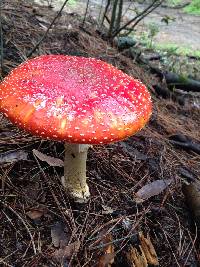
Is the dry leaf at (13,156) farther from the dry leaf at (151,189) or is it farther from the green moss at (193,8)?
the green moss at (193,8)

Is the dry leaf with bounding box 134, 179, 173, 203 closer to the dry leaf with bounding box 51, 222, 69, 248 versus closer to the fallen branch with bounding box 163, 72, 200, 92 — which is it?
the dry leaf with bounding box 51, 222, 69, 248

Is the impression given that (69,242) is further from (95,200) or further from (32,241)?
(95,200)

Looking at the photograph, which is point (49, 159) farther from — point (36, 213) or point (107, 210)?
point (107, 210)

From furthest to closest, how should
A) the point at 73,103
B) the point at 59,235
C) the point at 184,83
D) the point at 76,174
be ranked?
the point at 184,83 → the point at 76,174 → the point at 59,235 → the point at 73,103

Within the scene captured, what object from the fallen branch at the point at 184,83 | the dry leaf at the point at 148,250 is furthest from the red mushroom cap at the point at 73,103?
the fallen branch at the point at 184,83

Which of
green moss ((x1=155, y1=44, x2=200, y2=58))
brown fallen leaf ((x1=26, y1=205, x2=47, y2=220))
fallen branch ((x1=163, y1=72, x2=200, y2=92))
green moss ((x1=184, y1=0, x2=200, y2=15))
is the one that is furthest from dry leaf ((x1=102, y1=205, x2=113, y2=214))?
green moss ((x1=184, y1=0, x2=200, y2=15))

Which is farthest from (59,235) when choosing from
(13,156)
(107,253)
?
(13,156)

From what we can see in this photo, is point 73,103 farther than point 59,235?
No
